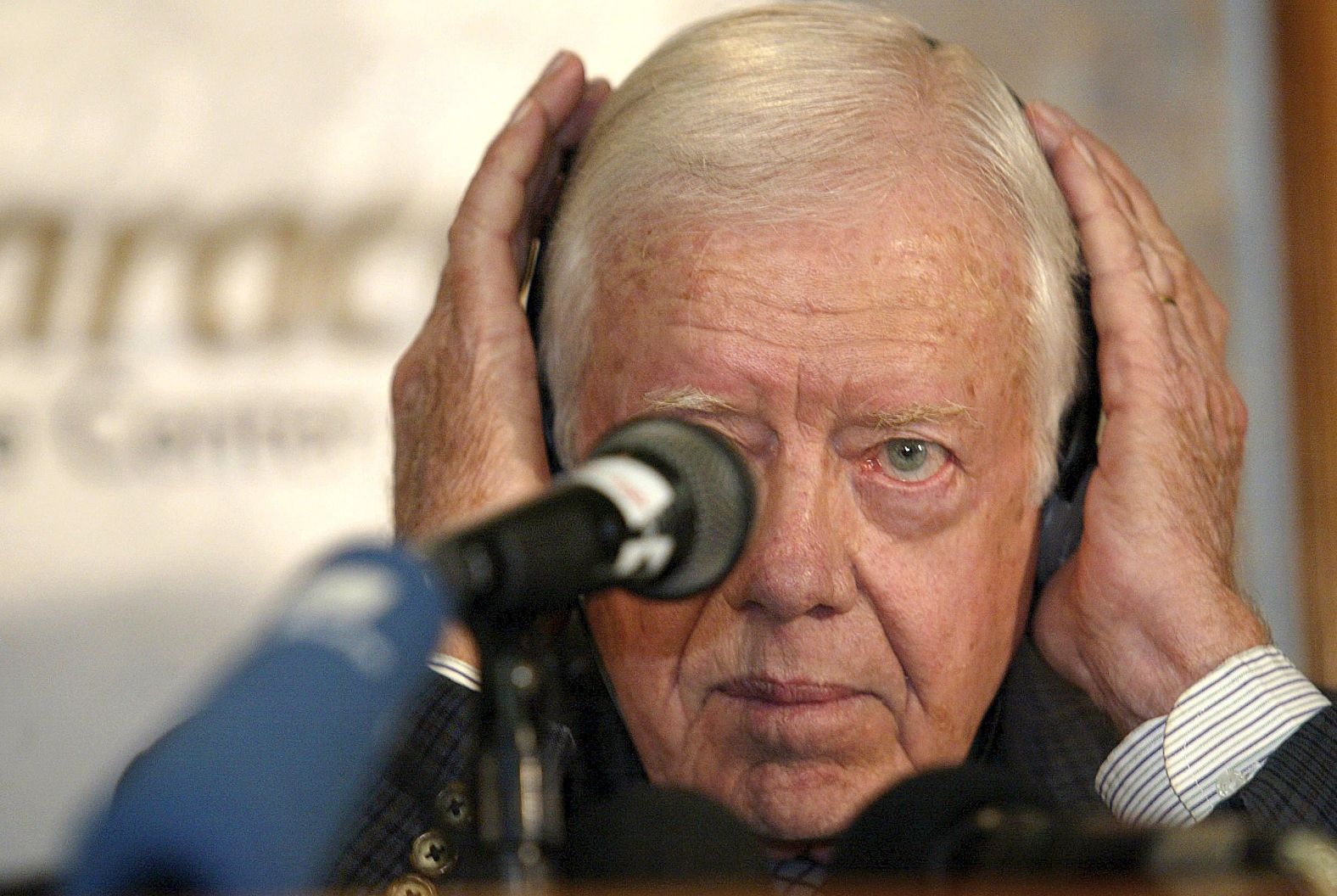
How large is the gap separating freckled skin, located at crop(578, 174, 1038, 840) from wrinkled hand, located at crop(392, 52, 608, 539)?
223 mm

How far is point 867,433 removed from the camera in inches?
69.1

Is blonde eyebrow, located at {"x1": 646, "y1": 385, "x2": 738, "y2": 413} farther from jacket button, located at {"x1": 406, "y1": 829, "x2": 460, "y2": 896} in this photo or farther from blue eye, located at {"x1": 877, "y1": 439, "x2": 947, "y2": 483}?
jacket button, located at {"x1": 406, "y1": 829, "x2": 460, "y2": 896}

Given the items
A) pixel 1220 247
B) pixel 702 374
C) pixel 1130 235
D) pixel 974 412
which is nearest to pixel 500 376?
pixel 702 374

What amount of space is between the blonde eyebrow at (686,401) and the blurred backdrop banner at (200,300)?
1.23m

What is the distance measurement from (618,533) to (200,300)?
2.23m

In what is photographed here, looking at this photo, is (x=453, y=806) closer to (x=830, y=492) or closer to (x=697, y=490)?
(x=830, y=492)

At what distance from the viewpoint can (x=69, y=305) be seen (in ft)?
9.78

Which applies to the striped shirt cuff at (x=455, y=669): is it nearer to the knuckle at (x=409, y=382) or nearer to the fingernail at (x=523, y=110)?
the knuckle at (x=409, y=382)

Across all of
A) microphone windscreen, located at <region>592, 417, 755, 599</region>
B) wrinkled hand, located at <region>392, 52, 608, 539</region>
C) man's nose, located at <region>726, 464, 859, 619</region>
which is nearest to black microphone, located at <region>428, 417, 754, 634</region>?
microphone windscreen, located at <region>592, 417, 755, 599</region>

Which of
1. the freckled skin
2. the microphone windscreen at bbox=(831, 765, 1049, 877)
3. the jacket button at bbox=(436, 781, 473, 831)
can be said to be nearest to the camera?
the microphone windscreen at bbox=(831, 765, 1049, 877)

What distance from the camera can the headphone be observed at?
2.00m

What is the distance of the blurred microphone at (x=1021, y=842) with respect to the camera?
0.89 m

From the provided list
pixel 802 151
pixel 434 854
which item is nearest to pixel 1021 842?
pixel 434 854

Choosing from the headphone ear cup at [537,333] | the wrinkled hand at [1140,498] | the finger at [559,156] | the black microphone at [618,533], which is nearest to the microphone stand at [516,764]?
the black microphone at [618,533]
